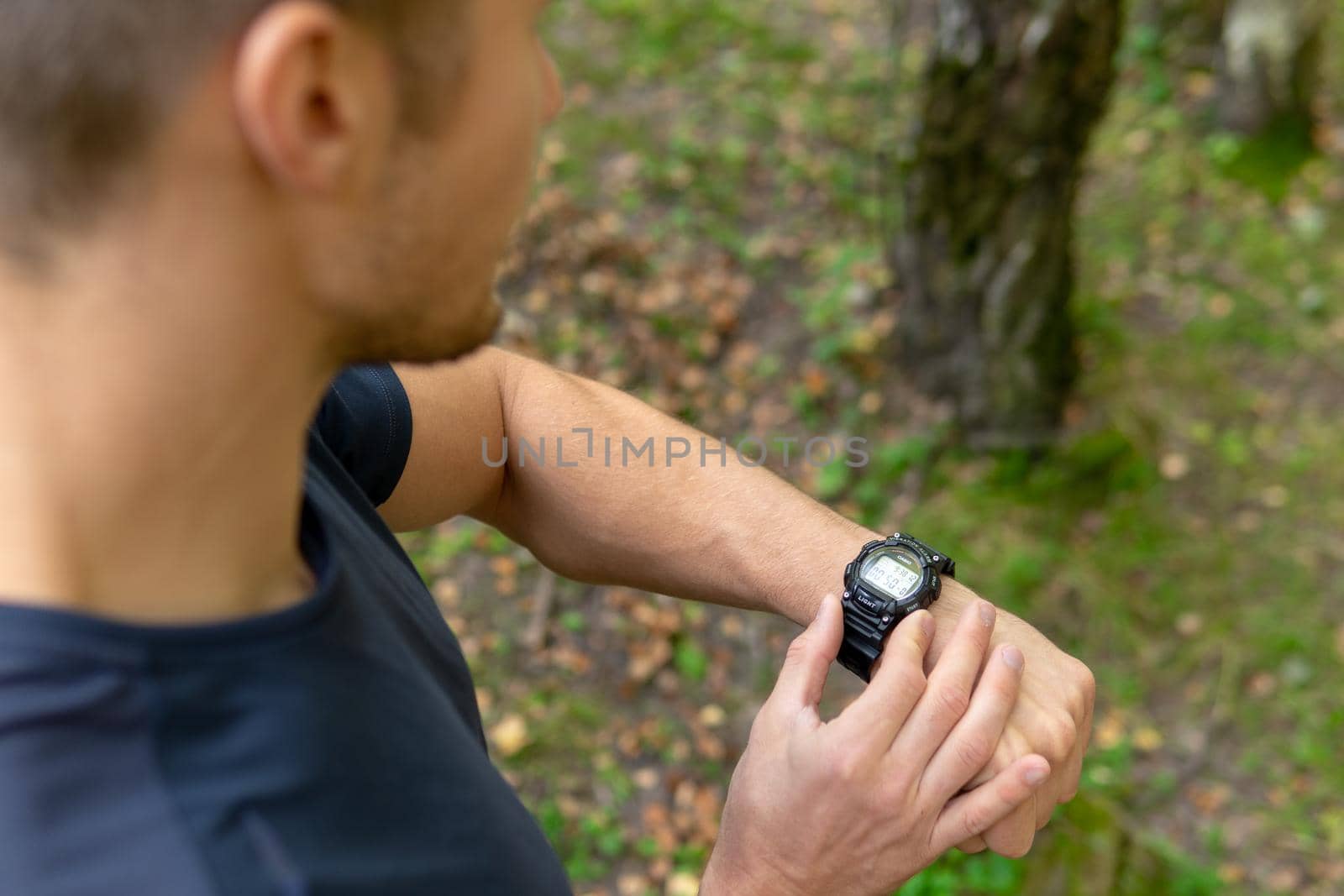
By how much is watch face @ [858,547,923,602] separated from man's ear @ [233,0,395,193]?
3.73 ft

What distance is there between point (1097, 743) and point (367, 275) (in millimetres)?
3864

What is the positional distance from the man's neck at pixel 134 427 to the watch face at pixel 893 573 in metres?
1.05

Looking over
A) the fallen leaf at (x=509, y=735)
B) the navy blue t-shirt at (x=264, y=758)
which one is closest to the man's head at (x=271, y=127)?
the navy blue t-shirt at (x=264, y=758)

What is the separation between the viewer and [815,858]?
5.23 ft

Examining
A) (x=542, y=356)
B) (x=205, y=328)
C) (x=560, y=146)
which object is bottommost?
(x=542, y=356)

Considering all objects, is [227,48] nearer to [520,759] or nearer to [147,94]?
[147,94]

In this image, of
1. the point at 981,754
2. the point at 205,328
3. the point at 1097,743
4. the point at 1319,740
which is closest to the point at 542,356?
the point at 1097,743

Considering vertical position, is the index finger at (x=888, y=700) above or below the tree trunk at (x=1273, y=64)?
below

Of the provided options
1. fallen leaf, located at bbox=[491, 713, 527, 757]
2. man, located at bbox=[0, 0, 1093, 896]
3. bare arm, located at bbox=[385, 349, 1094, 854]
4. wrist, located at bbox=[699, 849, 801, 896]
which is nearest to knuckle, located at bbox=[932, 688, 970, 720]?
man, located at bbox=[0, 0, 1093, 896]

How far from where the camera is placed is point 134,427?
3.44 ft

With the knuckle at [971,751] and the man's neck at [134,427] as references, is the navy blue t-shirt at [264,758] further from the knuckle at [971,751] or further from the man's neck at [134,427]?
the knuckle at [971,751]

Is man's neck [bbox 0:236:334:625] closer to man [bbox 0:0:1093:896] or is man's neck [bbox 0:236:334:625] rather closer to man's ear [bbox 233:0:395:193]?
man [bbox 0:0:1093:896]

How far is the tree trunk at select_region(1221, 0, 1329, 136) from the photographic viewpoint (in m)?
6.26

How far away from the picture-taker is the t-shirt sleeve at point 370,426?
1.73m
